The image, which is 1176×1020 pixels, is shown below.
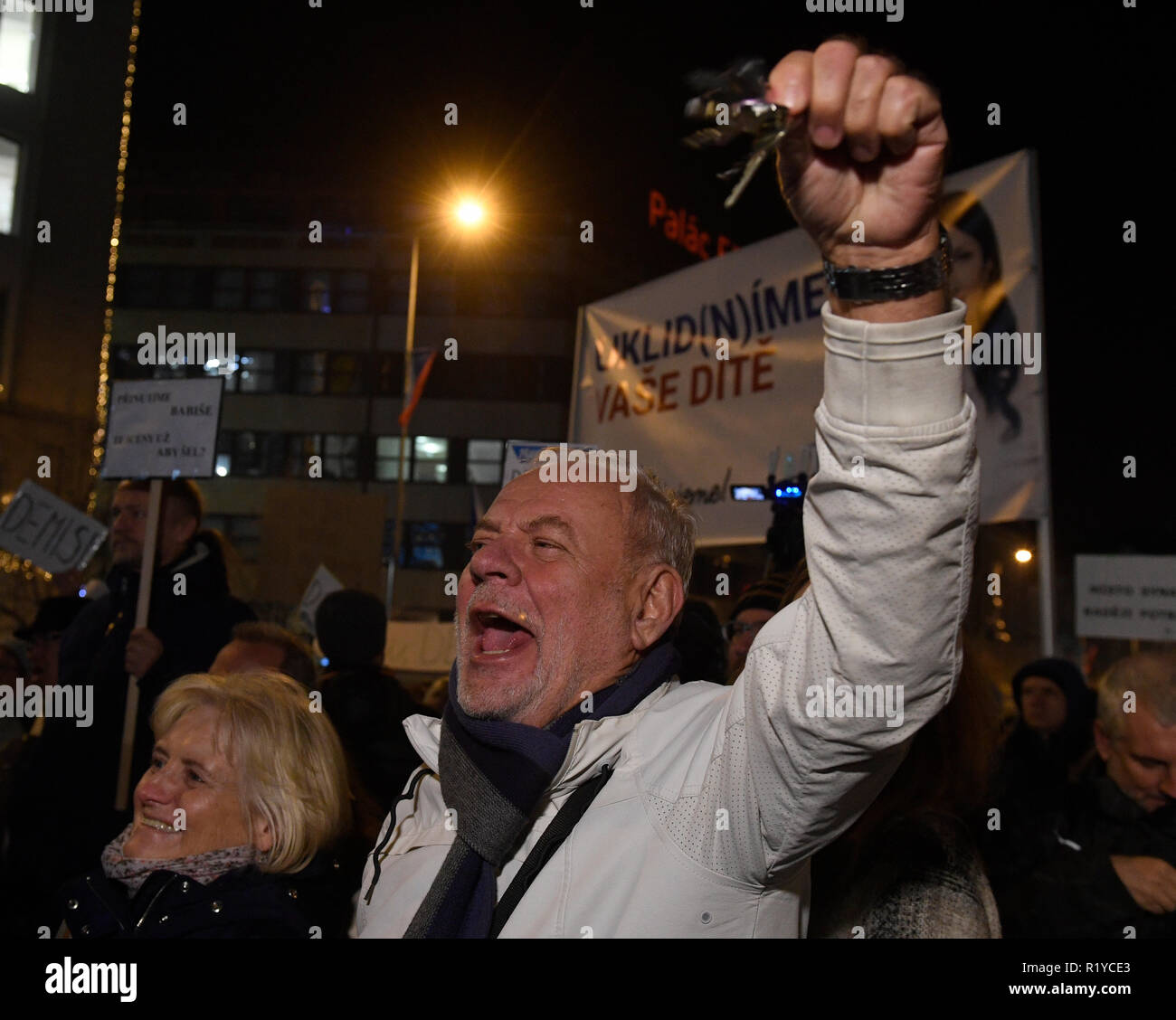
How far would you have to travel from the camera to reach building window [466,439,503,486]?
131 feet

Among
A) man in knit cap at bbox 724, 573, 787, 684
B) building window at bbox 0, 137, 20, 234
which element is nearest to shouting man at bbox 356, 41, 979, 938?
man in knit cap at bbox 724, 573, 787, 684

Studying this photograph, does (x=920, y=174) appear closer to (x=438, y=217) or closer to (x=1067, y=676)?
(x=1067, y=676)

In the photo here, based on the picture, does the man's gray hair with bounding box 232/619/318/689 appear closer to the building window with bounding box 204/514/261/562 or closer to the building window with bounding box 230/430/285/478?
the building window with bounding box 204/514/261/562

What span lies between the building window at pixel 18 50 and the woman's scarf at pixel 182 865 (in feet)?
28.2

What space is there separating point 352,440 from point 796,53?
40407 mm

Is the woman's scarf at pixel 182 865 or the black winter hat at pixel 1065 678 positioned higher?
the black winter hat at pixel 1065 678

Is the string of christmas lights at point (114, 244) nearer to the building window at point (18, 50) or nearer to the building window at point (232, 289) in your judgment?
the building window at point (18, 50)

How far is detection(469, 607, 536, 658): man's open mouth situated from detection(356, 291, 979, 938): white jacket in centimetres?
28

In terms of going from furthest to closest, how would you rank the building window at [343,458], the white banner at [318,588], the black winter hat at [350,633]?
1. the building window at [343,458]
2. the white banner at [318,588]
3. the black winter hat at [350,633]

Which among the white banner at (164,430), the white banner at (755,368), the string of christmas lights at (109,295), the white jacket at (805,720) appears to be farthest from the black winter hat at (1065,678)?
the string of christmas lights at (109,295)

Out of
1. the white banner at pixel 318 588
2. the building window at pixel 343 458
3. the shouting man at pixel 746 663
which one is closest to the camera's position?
the shouting man at pixel 746 663

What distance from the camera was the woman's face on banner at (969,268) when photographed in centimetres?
424

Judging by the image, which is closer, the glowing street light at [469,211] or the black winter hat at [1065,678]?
the black winter hat at [1065,678]
